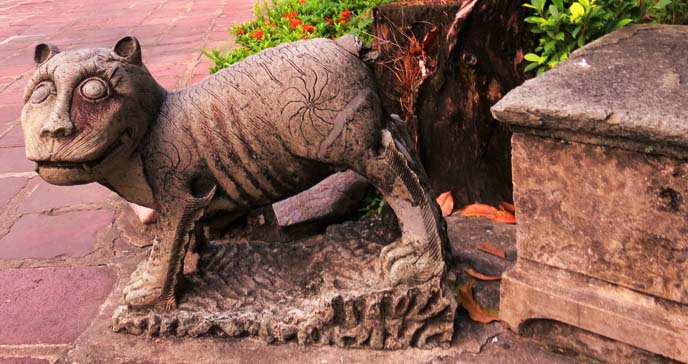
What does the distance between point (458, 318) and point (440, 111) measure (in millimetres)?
1134

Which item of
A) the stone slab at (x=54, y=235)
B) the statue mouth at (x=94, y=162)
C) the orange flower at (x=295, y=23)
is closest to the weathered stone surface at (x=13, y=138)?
the stone slab at (x=54, y=235)

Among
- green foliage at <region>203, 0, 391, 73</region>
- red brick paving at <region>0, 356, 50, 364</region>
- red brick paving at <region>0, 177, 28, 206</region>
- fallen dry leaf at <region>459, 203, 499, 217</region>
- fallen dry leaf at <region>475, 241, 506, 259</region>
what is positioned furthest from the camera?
green foliage at <region>203, 0, 391, 73</region>

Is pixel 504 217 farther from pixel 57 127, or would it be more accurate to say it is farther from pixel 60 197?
pixel 60 197

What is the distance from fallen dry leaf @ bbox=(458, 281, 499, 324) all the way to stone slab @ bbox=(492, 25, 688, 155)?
755mm

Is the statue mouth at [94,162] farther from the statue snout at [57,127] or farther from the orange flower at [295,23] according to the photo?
the orange flower at [295,23]

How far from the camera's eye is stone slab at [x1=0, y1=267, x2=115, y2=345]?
2.42 m

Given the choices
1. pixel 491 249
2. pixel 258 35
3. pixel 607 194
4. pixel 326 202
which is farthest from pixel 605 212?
pixel 258 35

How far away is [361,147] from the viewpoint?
2080 millimetres

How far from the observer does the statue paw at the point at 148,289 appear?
7.47ft

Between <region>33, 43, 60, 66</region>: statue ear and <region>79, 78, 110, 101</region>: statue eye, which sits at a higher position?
<region>33, 43, 60, 66</region>: statue ear

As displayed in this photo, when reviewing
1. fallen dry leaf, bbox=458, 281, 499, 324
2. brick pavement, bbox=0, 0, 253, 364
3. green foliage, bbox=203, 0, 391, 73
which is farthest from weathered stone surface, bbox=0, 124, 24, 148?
fallen dry leaf, bbox=458, 281, 499, 324

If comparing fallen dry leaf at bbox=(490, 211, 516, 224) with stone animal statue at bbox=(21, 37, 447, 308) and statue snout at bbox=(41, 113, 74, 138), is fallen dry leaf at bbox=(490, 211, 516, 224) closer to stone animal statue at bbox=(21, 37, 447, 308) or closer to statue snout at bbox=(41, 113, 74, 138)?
stone animal statue at bbox=(21, 37, 447, 308)

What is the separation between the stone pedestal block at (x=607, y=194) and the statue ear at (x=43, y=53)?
1.43 meters

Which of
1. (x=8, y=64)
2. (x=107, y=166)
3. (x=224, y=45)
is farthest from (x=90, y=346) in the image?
(x=8, y=64)
